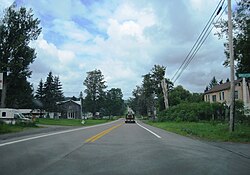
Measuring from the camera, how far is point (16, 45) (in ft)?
151

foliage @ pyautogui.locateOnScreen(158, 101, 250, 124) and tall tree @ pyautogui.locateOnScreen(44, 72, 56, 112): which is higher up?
tall tree @ pyautogui.locateOnScreen(44, 72, 56, 112)

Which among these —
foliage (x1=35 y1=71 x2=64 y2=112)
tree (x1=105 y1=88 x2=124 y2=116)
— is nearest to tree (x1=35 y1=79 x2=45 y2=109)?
foliage (x1=35 y1=71 x2=64 y2=112)

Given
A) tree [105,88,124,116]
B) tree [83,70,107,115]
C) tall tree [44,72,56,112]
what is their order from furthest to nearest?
1. tree [105,88,124,116]
2. tree [83,70,107,115]
3. tall tree [44,72,56,112]

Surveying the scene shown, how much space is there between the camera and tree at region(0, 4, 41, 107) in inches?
1805

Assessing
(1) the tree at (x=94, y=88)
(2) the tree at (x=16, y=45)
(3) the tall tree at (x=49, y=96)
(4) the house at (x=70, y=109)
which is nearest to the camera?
(2) the tree at (x=16, y=45)

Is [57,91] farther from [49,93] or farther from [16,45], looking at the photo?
[16,45]

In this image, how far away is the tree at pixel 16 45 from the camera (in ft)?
150

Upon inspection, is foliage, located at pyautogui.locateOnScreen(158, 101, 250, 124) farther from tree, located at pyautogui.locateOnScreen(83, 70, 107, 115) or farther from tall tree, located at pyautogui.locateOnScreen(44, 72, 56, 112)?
tree, located at pyautogui.locateOnScreen(83, 70, 107, 115)

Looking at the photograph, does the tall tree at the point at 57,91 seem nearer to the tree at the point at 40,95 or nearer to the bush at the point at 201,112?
the tree at the point at 40,95

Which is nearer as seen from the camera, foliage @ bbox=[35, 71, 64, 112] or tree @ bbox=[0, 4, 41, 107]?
tree @ bbox=[0, 4, 41, 107]

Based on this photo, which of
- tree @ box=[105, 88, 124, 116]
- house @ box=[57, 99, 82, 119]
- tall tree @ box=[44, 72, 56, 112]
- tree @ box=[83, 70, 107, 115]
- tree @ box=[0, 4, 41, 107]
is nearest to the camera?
tree @ box=[0, 4, 41, 107]

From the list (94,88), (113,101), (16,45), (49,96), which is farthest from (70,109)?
(16,45)

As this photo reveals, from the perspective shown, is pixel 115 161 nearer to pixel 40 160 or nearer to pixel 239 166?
pixel 40 160

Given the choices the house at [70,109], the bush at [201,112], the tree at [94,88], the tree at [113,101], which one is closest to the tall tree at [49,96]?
the house at [70,109]
